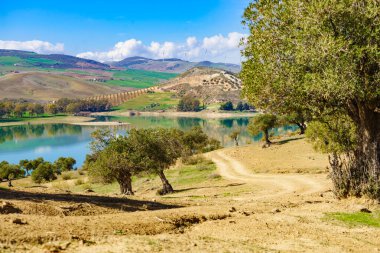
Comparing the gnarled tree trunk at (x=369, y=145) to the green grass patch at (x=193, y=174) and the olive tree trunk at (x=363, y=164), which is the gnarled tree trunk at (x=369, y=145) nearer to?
the olive tree trunk at (x=363, y=164)

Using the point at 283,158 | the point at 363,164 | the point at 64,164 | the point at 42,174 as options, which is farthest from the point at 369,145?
the point at 64,164

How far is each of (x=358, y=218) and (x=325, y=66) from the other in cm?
814

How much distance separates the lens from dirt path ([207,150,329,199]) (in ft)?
130

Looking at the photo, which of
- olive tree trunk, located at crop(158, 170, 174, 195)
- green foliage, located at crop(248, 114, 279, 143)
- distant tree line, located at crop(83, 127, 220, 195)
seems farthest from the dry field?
green foliage, located at crop(248, 114, 279, 143)

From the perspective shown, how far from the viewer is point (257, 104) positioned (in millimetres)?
26422

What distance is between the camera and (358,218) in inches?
792

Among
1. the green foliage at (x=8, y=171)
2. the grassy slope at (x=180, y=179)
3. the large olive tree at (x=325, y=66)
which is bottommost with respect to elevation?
the green foliage at (x=8, y=171)

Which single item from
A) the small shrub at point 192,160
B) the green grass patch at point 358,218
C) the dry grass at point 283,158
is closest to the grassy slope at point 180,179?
the small shrub at point 192,160

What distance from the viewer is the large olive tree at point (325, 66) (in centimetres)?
2081

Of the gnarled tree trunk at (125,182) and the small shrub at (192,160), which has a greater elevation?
the gnarled tree trunk at (125,182)

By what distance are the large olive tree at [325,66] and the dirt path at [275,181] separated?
12091mm

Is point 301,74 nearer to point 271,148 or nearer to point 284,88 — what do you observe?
point 284,88

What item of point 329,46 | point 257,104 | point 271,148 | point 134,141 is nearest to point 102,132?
point 134,141

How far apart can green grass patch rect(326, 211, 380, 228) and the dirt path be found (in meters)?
14.1
